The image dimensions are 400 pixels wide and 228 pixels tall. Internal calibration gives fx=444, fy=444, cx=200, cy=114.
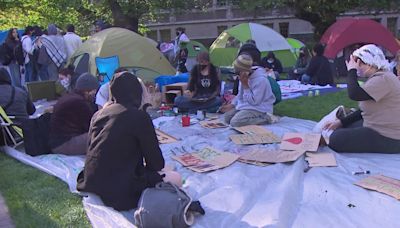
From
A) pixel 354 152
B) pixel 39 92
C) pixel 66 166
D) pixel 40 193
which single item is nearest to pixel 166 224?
pixel 40 193

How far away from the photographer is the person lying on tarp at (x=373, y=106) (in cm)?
454

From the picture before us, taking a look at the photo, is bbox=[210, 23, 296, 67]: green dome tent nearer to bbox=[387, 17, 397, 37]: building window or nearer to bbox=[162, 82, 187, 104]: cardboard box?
bbox=[162, 82, 187, 104]: cardboard box

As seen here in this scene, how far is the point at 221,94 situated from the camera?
783cm

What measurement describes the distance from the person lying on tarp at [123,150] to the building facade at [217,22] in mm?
30525

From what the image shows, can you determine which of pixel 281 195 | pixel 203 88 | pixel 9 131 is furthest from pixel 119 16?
pixel 281 195

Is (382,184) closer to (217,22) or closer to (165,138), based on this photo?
(165,138)

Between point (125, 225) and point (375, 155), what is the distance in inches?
112

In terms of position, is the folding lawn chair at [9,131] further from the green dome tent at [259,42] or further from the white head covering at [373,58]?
the green dome tent at [259,42]

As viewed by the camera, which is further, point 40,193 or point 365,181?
point 40,193

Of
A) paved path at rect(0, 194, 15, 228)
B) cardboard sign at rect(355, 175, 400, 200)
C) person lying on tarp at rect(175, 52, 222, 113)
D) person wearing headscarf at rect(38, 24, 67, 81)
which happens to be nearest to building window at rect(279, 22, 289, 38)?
person wearing headscarf at rect(38, 24, 67, 81)

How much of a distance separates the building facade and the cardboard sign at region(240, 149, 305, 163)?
2878 centimetres

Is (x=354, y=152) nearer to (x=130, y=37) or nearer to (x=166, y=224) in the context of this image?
(x=166, y=224)

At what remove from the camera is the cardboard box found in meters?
8.12

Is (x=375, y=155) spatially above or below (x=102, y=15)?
below
